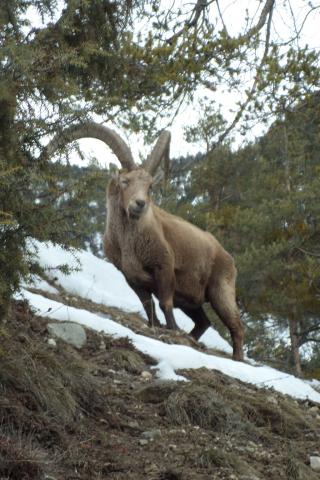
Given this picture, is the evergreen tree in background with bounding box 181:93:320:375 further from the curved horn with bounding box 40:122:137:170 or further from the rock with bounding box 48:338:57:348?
the rock with bounding box 48:338:57:348

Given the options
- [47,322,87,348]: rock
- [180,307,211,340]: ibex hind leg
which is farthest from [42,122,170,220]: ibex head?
[47,322,87,348]: rock

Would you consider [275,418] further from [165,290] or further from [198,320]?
[198,320]

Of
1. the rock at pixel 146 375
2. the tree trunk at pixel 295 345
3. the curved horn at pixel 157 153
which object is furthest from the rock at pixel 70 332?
Answer: the tree trunk at pixel 295 345

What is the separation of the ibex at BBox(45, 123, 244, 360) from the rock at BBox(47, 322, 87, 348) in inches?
106

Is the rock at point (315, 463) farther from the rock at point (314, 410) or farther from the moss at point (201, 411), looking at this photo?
the rock at point (314, 410)

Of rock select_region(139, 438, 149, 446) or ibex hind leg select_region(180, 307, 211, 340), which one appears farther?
ibex hind leg select_region(180, 307, 211, 340)

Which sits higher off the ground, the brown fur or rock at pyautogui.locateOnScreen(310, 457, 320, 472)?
the brown fur

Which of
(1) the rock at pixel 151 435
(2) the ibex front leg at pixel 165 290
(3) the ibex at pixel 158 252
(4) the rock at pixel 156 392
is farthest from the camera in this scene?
(2) the ibex front leg at pixel 165 290

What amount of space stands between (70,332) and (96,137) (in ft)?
7.71

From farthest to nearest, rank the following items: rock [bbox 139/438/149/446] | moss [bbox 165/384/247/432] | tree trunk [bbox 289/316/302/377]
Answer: tree trunk [bbox 289/316/302/377], moss [bbox 165/384/247/432], rock [bbox 139/438/149/446]

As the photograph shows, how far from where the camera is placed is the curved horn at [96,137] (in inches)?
190

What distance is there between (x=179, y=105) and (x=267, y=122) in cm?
109

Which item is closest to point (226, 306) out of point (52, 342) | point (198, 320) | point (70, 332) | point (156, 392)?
point (198, 320)

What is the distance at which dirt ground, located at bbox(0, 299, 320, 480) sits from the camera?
4488 mm
